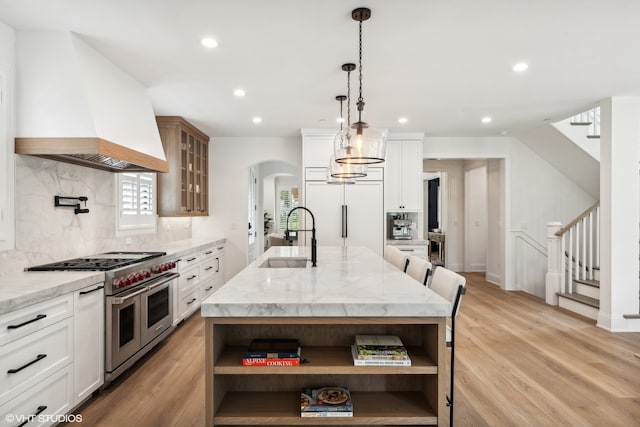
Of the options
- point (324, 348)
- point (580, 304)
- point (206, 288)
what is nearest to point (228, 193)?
point (206, 288)

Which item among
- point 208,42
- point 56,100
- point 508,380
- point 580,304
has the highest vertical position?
point 208,42

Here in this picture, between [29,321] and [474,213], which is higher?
[474,213]

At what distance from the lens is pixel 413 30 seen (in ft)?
8.19

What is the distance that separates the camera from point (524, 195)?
6137 millimetres

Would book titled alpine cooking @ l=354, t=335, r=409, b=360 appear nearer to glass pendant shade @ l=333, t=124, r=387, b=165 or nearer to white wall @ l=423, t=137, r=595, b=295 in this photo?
glass pendant shade @ l=333, t=124, r=387, b=165

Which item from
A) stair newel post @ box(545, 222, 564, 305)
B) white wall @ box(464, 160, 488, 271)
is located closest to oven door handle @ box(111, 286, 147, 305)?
stair newel post @ box(545, 222, 564, 305)

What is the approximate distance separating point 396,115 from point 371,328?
3.47 m

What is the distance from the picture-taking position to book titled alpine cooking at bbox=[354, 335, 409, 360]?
1597 mm

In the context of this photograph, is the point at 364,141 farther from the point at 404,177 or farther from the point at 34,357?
the point at 404,177

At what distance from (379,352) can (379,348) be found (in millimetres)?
28

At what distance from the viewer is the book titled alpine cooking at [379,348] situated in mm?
1597

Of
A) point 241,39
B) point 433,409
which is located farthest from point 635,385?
point 241,39

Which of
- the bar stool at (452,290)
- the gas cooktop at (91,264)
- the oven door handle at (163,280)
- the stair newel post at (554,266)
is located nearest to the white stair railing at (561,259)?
the stair newel post at (554,266)

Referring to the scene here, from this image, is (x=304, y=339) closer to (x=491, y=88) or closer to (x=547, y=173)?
(x=491, y=88)
